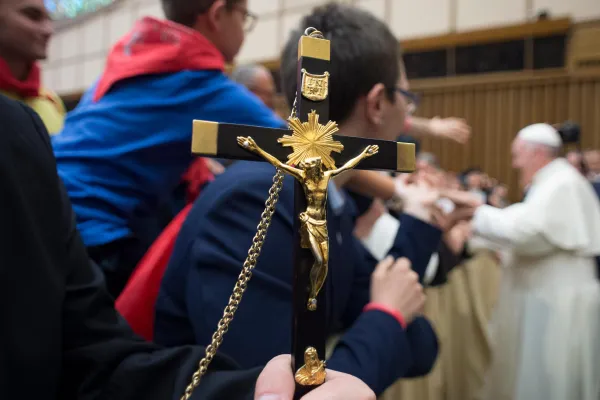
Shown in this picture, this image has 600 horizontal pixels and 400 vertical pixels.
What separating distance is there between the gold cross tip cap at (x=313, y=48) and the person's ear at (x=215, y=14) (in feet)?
3.51

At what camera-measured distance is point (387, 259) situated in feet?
3.96

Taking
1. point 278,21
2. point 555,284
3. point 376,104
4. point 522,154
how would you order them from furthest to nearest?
point 278,21, point 522,154, point 555,284, point 376,104

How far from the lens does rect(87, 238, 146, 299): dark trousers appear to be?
4.56 feet

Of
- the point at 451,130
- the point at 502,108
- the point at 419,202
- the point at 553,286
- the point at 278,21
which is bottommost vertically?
the point at 553,286

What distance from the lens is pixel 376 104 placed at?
3.96 feet

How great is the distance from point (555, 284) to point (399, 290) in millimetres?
2489

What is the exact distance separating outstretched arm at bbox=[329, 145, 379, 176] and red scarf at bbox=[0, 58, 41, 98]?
134 centimetres

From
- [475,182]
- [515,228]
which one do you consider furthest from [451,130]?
[475,182]

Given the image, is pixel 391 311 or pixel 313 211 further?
pixel 391 311

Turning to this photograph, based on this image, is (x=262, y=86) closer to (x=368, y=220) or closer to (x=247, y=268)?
(x=368, y=220)

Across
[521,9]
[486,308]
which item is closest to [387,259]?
[486,308]

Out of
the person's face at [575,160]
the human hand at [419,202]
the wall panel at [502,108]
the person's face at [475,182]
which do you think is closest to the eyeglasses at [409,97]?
the human hand at [419,202]

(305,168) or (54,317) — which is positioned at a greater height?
(305,168)

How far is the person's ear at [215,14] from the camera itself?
5.39 feet
